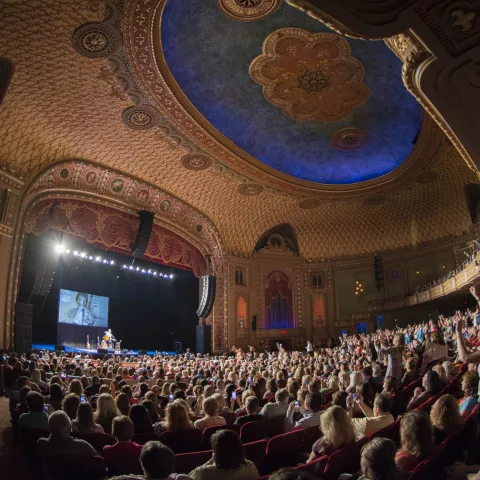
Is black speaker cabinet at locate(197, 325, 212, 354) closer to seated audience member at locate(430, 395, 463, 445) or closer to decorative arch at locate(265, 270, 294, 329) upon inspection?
decorative arch at locate(265, 270, 294, 329)

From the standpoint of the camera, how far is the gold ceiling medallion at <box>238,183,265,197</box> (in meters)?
24.9

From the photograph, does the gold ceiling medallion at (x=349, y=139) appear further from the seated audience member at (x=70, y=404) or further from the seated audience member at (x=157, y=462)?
the seated audience member at (x=157, y=462)

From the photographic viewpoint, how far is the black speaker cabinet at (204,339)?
87.7 ft

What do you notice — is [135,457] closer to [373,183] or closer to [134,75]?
[134,75]

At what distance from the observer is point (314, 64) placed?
17.9 m

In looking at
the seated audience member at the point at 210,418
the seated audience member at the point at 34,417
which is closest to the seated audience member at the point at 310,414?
the seated audience member at the point at 210,418

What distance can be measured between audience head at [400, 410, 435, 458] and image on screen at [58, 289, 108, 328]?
2474 centimetres

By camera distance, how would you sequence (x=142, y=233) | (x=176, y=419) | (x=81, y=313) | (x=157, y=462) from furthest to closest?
(x=81, y=313)
(x=142, y=233)
(x=176, y=419)
(x=157, y=462)

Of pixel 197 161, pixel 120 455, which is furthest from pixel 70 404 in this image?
pixel 197 161

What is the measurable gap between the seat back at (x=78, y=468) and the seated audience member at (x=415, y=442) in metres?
2.36

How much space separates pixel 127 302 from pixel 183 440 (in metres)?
26.5

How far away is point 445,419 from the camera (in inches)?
153

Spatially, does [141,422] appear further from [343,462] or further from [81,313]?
[81,313]

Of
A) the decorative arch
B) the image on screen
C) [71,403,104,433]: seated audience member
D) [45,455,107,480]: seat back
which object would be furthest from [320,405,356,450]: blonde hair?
the decorative arch
